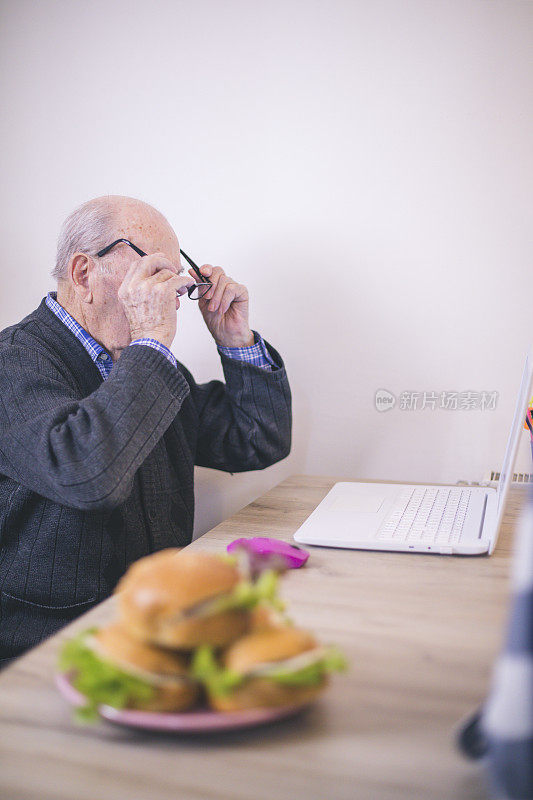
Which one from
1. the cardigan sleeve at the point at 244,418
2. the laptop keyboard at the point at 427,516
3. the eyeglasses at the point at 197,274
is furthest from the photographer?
the cardigan sleeve at the point at 244,418

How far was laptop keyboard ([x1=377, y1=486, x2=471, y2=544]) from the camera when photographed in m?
1.06

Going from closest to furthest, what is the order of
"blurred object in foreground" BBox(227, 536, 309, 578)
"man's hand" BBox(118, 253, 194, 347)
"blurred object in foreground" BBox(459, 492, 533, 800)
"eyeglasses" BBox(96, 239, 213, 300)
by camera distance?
"blurred object in foreground" BBox(459, 492, 533, 800)
"blurred object in foreground" BBox(227, 536, 309, 578)
"man's hand" BBox(118, 253, 194, 347)
"eyeglasses" BBox(96, 239, 213, 300)

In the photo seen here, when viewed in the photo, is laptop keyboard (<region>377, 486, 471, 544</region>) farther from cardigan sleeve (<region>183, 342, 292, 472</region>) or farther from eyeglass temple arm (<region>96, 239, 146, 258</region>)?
eyeglass temple arm (<region>96, 239, 146, 258</region>)

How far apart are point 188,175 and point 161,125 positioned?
143 mm

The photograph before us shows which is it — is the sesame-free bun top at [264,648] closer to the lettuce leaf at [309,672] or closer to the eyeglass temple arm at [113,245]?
the lettuce leaf at [309,672]

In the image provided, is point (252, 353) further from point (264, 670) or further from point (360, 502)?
point (264, 670)

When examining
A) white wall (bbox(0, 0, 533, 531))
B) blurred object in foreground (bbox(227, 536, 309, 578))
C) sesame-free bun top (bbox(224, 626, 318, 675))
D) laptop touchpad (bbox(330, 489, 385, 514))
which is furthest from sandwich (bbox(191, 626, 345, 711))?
white wall (bbox(0, 0, 533, 531))

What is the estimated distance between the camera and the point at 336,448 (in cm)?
174

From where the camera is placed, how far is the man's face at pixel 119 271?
131 cm

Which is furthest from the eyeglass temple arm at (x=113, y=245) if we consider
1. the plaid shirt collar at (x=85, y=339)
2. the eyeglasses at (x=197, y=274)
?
the plaid shirt collar at (x=85, y=339)

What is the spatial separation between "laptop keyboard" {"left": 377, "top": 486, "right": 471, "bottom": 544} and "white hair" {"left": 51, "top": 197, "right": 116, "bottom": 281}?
0.72 meters

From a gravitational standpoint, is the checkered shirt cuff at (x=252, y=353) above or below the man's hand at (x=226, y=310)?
below

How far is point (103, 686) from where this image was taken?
1.64 ft

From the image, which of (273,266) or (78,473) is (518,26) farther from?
(78,473)
